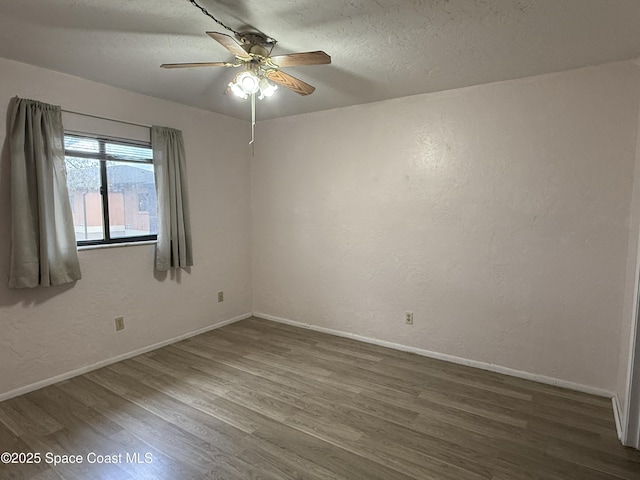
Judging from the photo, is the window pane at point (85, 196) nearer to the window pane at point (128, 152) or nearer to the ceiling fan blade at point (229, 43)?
the window pane at point (128, 152)

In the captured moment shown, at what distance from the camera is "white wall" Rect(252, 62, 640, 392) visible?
8.63ft

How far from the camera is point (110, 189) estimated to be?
3193 mm

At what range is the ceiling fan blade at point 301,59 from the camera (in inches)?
76.1

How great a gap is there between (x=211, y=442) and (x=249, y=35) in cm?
248

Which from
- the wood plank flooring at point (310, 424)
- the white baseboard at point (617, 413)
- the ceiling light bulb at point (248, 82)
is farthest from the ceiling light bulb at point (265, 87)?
the white baseboard at point (617, 413)

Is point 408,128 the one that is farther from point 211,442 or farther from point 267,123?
point 211,442

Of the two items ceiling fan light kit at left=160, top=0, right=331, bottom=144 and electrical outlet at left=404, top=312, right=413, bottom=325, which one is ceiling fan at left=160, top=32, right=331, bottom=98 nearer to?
ceiling fan light kit at left=160, top=0, right=331, bottom=144

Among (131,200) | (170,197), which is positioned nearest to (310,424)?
(170,197)

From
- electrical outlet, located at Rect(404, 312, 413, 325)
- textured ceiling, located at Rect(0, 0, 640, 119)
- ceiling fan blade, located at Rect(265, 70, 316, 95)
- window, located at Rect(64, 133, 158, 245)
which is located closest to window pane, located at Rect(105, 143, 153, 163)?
window, located at Rect(64, 133, 158, 245)

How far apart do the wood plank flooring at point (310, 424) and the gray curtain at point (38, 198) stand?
3.19 ft

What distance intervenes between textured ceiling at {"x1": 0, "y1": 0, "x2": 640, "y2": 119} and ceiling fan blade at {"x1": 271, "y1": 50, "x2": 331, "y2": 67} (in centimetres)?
20

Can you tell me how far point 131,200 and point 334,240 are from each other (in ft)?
6.84

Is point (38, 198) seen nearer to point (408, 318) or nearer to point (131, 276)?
point (131, 276)

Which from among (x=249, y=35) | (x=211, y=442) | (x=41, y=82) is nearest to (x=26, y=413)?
(x=211, y=442)
